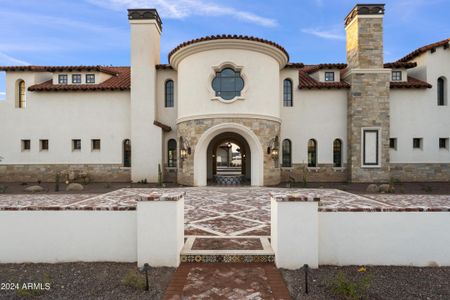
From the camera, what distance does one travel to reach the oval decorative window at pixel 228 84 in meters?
15.5

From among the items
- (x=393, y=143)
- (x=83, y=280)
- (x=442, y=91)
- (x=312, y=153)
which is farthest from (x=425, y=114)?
(x=83, y=280)

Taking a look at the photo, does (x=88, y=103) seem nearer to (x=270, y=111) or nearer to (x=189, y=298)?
(x=270, y=111)

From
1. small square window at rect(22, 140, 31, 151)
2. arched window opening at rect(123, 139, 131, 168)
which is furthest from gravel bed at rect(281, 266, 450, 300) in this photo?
small square window at rect(22, 140, 31, 151)

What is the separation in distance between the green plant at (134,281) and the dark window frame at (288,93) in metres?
16.0

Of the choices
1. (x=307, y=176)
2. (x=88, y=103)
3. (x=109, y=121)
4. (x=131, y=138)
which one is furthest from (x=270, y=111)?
(x=88, y=103)

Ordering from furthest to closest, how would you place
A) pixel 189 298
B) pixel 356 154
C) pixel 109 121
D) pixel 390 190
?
pixel 109 121 → pixel 356 154 → pixel 390 190 → pixel 189 298

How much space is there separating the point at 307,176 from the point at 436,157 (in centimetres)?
918


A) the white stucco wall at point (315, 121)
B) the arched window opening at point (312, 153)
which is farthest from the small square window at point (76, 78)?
the arched window opening at point (312, 153)

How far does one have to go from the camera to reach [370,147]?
1747 centimetres

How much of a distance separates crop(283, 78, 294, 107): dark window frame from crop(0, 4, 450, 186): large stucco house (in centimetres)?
7

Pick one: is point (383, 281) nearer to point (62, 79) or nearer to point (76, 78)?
point (76, 78)

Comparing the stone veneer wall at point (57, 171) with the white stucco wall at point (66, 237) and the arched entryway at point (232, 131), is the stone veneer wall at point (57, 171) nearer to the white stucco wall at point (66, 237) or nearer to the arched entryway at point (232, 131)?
the arched entryway at point (232, 131)

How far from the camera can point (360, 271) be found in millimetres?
5023

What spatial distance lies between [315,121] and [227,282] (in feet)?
52.2
